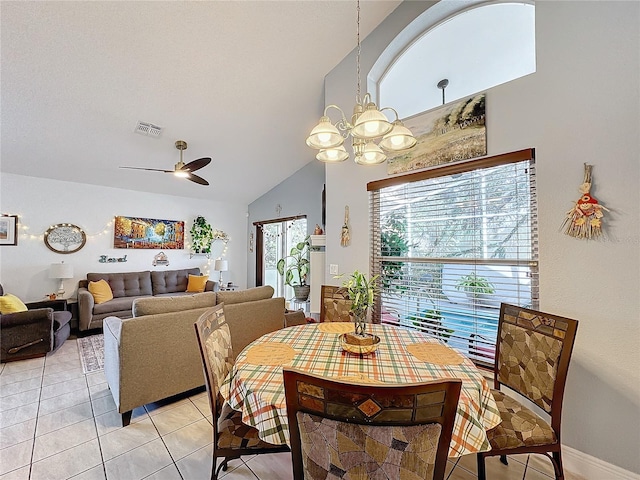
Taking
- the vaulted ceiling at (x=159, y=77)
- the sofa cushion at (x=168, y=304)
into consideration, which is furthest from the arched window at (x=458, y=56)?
the sofa cushion at (x=168, y=304)

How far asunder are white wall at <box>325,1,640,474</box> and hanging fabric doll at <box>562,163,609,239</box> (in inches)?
1.7

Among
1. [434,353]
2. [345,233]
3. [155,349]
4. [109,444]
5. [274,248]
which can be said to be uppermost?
[345,233]

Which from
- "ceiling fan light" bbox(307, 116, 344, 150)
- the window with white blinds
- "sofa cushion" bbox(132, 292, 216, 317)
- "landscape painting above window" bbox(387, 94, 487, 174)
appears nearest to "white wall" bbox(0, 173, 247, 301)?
"sofa cushion" bbox(132, 292, 216, 317)

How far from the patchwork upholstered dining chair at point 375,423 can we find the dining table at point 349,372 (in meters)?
0.10

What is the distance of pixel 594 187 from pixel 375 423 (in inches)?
79.8

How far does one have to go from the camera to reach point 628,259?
5.37 ft

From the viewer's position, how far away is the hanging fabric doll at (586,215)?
1716 millimetres

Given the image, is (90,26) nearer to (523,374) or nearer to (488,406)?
(488,406)

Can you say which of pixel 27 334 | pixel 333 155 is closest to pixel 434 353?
pixel 333 155

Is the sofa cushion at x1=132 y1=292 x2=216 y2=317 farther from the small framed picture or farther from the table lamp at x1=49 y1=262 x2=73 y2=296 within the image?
the small framed picture

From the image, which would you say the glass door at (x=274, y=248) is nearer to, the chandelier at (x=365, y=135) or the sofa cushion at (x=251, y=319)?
the sofa cushion at (x=251, y=319)

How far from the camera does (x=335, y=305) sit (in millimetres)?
2613

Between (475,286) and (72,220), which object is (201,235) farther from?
(475,286)

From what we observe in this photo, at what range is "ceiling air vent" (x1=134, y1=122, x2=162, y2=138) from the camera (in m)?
3.76
